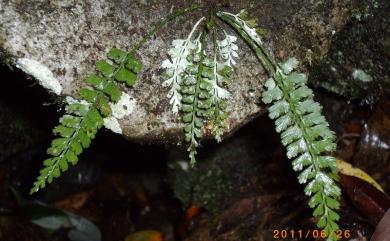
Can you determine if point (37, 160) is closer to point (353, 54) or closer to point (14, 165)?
point (14, 165)

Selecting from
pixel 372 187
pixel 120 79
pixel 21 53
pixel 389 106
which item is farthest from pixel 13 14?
pixel 389 106

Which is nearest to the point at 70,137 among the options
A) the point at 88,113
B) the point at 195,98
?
the point at 88,113

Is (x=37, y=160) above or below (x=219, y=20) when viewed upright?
above

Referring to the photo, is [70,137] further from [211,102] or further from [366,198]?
[366,198]

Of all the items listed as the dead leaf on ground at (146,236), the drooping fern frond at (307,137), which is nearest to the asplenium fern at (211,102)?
the drooping fern frond at (307,137)

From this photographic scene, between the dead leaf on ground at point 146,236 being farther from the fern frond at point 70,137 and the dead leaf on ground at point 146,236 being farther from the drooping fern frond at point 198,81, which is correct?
the fern frond at point 70,137
